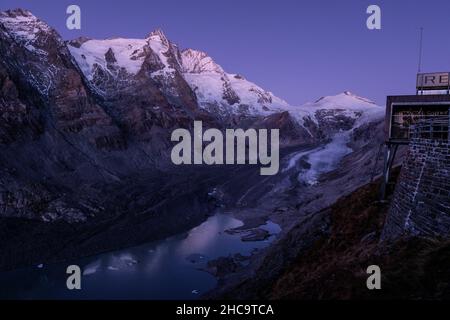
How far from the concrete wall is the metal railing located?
0.32 m

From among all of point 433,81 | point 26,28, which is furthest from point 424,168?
point 26,28

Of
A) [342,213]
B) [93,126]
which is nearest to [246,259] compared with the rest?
[342,213]

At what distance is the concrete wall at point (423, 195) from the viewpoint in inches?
704

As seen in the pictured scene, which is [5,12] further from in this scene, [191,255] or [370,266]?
[370,266]

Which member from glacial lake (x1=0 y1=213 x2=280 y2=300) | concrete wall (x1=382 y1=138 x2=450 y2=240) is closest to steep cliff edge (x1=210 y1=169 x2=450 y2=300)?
concrete wall (x1=382 y1=138 x2=450 y2=240)

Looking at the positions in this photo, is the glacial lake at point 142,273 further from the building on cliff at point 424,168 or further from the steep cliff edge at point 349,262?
the building on cliff at point 424,168

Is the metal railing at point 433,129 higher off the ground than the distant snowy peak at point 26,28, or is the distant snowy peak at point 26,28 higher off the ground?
the distant snowy peak at point 26,28

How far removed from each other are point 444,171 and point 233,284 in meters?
22.5

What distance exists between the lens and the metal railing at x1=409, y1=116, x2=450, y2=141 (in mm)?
19750

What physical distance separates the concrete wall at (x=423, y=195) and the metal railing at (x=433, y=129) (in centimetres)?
32

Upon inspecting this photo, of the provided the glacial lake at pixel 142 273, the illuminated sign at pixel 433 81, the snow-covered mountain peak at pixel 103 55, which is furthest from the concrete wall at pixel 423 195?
the snow-covered mountain peak at pixel 103 55

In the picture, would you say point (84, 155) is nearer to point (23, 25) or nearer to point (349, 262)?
point (23, 25)

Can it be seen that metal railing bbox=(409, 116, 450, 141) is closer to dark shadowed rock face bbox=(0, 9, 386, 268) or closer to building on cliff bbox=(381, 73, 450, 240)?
building on cliff bbox=(381, 73, 450, 240)

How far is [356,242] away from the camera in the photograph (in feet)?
85.0
